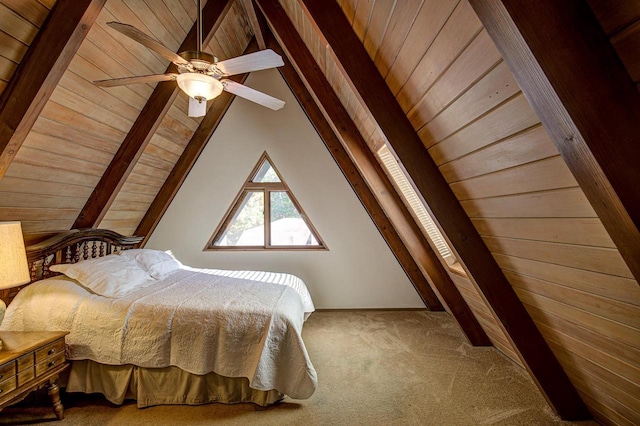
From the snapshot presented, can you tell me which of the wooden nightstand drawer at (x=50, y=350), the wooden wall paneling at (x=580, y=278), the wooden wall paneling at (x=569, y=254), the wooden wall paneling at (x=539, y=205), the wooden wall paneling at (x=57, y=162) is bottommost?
the wooden wall paneling at (x=580, y=278)

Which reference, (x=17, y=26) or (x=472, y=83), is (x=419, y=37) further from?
(x=17, y=26)

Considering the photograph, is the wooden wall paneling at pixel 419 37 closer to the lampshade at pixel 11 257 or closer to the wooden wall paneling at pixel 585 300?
the wooden wall paneling at pixel 585 300

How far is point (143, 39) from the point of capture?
1.53m

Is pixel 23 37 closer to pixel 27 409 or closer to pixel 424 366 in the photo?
pixel 27 409

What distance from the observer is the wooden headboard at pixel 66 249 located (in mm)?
2238

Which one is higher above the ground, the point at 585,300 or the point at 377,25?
the point at 377,25

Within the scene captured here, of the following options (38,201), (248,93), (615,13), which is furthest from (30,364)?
(615,13)

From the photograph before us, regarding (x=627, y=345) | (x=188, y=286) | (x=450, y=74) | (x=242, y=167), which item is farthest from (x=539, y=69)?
(x=242, y=167)

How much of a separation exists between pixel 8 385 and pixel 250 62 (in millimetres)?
2300

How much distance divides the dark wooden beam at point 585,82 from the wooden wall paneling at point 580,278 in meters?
0.49

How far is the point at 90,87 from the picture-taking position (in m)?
2.15

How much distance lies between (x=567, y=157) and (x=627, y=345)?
3.50 feet

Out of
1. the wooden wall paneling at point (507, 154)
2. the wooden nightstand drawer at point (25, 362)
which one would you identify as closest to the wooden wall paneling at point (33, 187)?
the wooden nightstand drawer at point (25, 362)

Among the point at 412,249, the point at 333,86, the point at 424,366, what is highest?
the point at 333,86
